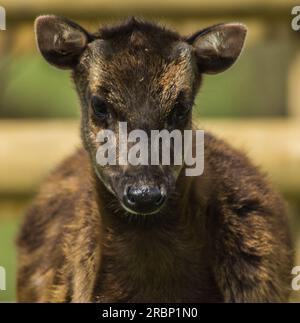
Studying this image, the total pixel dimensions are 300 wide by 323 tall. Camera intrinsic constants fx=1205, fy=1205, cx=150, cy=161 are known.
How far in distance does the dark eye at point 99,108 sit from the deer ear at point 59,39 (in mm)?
219

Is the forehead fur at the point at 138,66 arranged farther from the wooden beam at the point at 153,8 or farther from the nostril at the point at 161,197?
the wooden beam at the point at 153,8

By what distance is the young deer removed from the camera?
372 centimetres

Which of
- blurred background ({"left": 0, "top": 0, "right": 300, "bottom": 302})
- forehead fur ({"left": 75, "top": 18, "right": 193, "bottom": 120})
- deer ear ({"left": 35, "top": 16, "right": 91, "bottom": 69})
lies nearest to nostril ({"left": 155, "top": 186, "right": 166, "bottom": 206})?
forehead fur ({"left": 75, "top": 18, "right": 193, "bottom": 120})

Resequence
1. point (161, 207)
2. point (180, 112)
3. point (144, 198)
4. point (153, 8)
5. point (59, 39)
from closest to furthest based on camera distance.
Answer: point (144, 198)
point (161, 207)
point (180, 112)
point (59, 39)
point (153, 8)

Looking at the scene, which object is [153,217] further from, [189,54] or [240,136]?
[240,136]

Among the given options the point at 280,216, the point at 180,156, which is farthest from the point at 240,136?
the point at 180,156

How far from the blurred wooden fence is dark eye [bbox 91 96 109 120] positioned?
235cm

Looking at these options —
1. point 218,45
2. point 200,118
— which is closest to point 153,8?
point 200,118

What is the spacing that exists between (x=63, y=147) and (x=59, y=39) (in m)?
2.35

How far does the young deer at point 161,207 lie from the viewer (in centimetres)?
372

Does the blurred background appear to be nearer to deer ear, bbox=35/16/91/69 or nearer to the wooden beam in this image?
the wooden beam

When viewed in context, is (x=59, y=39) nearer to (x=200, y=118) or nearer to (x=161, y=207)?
(x=161, y=207)

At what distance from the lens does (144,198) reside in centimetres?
351

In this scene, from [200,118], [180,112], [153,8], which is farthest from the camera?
[153,8]
